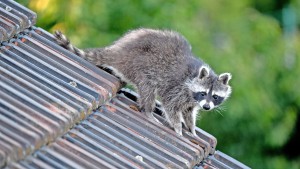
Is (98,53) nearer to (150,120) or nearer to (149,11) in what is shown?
(150,120)

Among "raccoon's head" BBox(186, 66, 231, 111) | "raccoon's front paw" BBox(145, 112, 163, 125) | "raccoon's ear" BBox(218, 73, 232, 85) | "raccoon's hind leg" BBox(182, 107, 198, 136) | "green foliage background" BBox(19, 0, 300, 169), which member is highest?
"green foliage background" BBox(19, 0, 300, 169)

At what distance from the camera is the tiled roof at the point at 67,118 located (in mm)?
4934

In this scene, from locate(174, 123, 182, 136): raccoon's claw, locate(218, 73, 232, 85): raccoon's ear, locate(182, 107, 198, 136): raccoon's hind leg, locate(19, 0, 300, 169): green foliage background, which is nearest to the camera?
locate(174, 123, 182, 136): raccoon's claw

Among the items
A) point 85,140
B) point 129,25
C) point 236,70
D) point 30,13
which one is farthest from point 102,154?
point 236,70

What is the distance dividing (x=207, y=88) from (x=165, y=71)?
0.51m

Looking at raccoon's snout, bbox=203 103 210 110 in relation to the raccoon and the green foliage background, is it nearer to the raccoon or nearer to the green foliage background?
the raccoon

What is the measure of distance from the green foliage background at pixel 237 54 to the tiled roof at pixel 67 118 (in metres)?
4.62

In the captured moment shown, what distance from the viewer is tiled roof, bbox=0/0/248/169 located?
4.93 meters

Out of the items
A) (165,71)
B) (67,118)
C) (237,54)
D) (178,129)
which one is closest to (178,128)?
(178,129)

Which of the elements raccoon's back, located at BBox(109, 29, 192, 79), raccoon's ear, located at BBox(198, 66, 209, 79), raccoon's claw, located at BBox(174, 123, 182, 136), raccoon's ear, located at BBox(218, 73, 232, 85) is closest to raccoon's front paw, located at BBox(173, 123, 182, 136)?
raccoon's claw, located at BBox(174, 123, 182, 136)

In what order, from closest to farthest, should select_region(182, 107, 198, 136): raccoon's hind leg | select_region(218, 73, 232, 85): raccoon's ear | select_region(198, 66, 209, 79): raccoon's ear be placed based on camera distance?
select_region(182, 107, 198, 136): raccoon's hind leg → select_region(198, 66, 209, 79): raccoon's ear → select_region(218, 73, 232, 85): raccoon's ear

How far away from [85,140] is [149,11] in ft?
22.5

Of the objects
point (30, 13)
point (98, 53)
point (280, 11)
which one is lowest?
point (30, 13)

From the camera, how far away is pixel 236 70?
13.0 m
